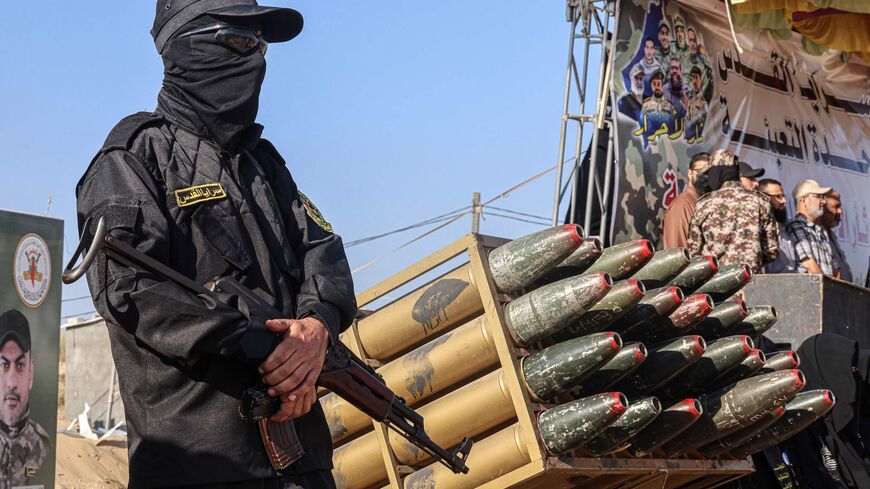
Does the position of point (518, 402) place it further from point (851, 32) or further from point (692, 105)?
point (851, 32)

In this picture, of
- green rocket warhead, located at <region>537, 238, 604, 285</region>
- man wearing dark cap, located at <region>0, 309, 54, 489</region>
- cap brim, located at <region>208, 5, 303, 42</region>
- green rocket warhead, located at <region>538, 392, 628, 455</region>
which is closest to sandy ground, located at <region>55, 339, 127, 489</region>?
man wearing dark cap, located at <region>0, 309, 54, 489</region>

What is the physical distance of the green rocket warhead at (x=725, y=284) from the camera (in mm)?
6164

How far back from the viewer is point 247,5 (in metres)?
3.06

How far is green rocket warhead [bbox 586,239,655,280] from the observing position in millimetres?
5473

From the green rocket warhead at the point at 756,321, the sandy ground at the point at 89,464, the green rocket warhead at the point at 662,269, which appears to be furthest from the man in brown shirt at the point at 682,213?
the sandy ground at the point at 89,464

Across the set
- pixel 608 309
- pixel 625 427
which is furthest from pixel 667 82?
pixel 625 427

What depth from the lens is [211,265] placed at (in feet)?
9.27

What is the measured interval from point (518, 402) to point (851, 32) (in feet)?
26.4

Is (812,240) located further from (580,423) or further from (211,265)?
(211,265)

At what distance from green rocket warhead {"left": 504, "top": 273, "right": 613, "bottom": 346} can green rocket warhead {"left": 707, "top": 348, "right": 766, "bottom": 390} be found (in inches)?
48.1

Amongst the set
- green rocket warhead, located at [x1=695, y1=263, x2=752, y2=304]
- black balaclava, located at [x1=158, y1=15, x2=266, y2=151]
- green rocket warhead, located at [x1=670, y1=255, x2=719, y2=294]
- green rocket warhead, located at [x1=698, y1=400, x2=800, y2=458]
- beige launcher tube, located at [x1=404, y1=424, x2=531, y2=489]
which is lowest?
green rocket warhead, located at [x1=698, y1=400, x2=800, y2=458]

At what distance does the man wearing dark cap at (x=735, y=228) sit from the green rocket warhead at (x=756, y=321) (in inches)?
66.5

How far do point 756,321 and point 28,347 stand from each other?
12.7 ft

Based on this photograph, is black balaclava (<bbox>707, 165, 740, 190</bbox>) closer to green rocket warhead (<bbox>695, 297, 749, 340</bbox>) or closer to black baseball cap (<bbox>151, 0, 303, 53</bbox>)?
green rocket warhead (<bbox>695, 297, 749, 340</bbox>)
